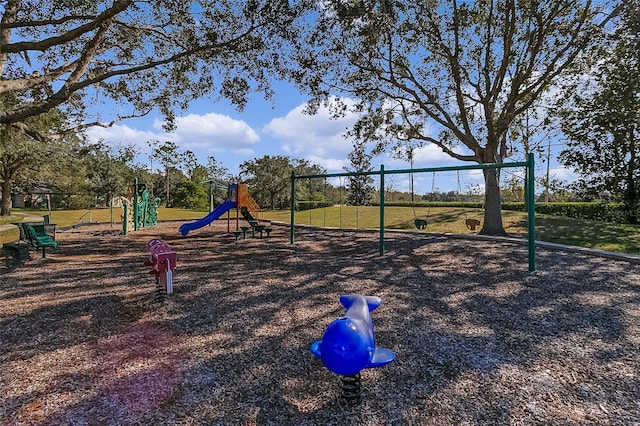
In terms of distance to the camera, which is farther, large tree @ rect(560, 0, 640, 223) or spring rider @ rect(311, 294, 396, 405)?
large tree @ rect(560, 0, 640, 223)

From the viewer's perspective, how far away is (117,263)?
8.01 m

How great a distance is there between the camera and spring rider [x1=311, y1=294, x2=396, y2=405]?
239 centimetres

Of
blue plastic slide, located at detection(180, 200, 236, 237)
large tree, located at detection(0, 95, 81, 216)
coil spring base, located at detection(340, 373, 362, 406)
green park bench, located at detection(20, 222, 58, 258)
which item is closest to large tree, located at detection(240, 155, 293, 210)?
large tree, located at detection(0, 95, 81, 216)

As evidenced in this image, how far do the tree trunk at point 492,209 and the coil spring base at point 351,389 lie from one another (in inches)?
417

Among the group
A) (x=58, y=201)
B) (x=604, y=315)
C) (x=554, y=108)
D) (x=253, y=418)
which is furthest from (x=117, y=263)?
(x=58, y=201)

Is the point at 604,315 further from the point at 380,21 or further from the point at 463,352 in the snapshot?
the point at 380,21

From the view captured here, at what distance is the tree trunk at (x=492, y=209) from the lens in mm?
11805

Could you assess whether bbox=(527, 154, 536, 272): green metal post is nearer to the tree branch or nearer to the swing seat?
the swing seat

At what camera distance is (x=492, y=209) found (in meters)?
11.8

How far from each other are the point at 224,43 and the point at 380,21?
403 centimetres

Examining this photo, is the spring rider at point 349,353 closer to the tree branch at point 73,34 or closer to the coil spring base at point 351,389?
the coil spring base at point 351,389

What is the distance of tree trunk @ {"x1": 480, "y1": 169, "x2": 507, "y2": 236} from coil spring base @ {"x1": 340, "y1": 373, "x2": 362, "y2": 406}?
34.8 ft

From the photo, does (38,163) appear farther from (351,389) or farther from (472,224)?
(351,389)

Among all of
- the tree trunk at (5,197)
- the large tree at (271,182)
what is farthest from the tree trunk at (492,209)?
the tree trunk at (5,197)
